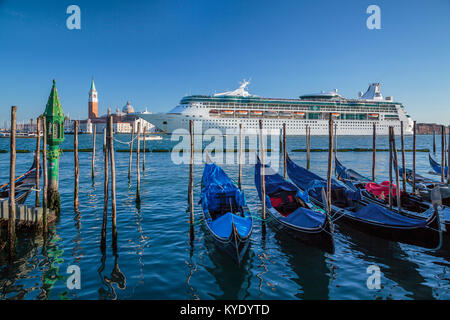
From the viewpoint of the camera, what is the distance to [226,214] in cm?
760

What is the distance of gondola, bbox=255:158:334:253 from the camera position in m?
6.65

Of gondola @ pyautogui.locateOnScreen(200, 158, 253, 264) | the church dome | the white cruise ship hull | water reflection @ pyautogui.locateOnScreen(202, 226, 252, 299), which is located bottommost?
water reflection @ pyautogui.locateOnScreen(202, 226, 252, 299)

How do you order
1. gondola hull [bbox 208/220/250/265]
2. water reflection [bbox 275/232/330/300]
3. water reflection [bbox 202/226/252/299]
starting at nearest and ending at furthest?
water reflection [bbox 202/226/252/299], water reflection [bbox 275/232/330/300], gondola hull [bbox 208/220/250/265]

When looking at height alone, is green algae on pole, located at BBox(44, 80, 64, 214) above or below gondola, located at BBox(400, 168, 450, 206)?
above

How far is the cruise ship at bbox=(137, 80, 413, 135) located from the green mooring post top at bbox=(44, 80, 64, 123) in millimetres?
46430

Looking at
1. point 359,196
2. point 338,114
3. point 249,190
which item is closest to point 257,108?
point 338,114

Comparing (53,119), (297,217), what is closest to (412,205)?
(297,217)

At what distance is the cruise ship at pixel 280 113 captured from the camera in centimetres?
5681

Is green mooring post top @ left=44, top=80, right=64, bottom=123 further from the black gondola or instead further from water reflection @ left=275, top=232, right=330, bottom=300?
the black gondola

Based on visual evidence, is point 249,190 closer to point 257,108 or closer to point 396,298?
point 396,298

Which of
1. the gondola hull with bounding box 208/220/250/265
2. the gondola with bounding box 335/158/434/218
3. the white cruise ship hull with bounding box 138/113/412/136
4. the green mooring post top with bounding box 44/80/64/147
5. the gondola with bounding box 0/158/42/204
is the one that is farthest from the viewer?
the white cruise ship hull with bounding box 138/113/412/136

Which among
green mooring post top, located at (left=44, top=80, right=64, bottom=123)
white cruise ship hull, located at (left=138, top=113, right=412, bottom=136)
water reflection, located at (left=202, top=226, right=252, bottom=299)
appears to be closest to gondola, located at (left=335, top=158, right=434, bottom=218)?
water reflection, located at (left=202, top=226, right=252, bottom=299)

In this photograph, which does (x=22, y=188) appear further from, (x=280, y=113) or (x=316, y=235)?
(x=280, y=113)

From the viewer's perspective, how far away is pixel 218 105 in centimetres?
5725
